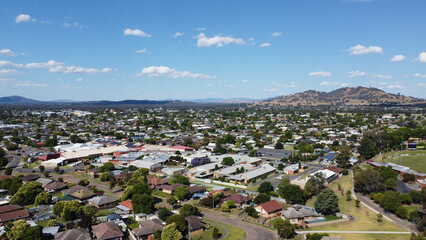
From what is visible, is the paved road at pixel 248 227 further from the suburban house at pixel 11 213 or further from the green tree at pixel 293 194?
the suburban house at pixel 11 213

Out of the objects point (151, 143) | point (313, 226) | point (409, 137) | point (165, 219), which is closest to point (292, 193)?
point (313, 226)

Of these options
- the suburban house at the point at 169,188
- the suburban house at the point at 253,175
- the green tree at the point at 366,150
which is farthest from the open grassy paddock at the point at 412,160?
the suburban house at the point at 169,188

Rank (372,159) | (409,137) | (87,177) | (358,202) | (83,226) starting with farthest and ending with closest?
(409,137)
(372,159)
(87,177)
(358,202)
(83,226)

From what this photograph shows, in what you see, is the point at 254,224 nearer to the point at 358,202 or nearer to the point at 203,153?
the point at 358,202

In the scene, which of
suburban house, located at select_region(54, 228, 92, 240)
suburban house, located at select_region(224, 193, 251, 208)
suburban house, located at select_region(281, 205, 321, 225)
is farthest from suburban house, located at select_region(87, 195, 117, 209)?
suburban house, located at select_region(281, 205, 321, 225)

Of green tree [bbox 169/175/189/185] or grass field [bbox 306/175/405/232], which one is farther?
green tree [bbox 169/175/189/185]

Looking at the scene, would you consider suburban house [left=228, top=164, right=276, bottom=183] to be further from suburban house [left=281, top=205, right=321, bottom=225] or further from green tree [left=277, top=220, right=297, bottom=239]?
green tree [left=277, top=220, right=297, bottom=239]
